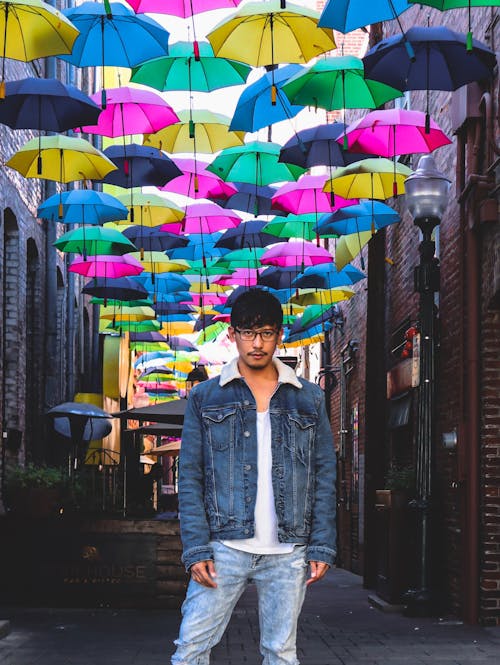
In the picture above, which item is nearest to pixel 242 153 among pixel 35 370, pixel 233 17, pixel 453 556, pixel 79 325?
pixel 233 17

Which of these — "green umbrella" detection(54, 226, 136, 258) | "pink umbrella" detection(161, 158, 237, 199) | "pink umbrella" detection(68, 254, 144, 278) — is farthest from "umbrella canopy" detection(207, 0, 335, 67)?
"pink umbrella" detection(68, 254, 144, 278)

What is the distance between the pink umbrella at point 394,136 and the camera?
10.7m

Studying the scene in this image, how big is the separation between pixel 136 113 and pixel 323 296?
7.71 metres

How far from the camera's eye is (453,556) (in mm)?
11258

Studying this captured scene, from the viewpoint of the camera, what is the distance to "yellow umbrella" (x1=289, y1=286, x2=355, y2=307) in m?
18.0

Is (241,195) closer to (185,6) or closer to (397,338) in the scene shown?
(397,338)

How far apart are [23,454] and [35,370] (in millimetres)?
2858

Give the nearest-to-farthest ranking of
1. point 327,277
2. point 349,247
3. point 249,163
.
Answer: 1. point 249,163
2. point 349,247
3. point 327,277

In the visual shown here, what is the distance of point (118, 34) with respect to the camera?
9797mm

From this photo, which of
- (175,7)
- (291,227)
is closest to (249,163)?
(291,227)

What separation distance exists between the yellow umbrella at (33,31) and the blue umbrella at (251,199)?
5.44 metres

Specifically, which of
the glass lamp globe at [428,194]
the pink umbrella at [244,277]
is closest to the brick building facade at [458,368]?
the glass lamp globe at [428,194]

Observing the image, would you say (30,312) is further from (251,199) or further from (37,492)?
(37,492)

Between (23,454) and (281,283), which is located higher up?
(281,283)
